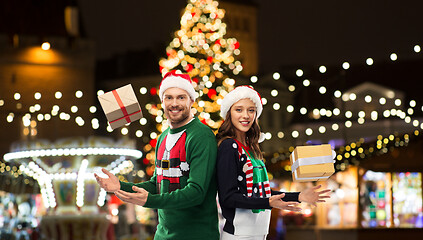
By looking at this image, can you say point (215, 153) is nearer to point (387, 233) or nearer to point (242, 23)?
point (387, 233)

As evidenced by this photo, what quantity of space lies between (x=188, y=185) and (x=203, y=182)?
0.25 feet

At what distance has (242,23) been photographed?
134 ft

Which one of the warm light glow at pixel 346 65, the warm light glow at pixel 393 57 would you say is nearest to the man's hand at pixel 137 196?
the warm light glow at pixel 346 65

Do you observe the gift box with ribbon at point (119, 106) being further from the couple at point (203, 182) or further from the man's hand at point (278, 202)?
the man's hand at point (278, 202)

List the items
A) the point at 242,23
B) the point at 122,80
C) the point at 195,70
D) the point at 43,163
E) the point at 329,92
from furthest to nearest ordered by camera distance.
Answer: the point at 122,80
the point at 242,23
the point at 195,70
the point at 43,163
the point at 329,92

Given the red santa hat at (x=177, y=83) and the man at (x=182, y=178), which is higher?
the red santa hat at (x=177, y=83)

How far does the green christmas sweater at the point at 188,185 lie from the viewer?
3697 millimetres

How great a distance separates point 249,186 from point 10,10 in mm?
34974

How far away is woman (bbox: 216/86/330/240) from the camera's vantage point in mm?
3781

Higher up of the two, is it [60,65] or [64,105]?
[60,65]

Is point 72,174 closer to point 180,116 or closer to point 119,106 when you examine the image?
point 119,106

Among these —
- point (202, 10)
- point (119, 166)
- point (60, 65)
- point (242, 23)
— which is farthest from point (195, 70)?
point (242, 23)

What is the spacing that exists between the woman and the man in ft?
0.24

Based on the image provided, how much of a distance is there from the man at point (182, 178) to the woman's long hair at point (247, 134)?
18cm
